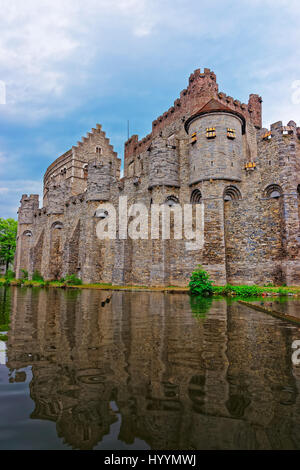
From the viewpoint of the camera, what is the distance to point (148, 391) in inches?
107

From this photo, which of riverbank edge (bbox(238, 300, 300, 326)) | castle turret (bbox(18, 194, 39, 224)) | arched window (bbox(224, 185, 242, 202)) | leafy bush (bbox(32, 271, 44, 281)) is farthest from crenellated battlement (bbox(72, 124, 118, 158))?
riverbank edge (bbox(238, 300, 300, 326))

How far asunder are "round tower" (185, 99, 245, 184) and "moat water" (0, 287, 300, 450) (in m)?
→ 16.6

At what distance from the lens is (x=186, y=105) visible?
3011 cm

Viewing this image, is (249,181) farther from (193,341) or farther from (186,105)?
(193,341)

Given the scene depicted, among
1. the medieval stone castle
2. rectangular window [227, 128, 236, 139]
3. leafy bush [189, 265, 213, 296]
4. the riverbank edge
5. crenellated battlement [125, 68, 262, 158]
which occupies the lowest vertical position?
the riverbank edge

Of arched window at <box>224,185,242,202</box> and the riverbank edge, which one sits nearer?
the riverbank edge

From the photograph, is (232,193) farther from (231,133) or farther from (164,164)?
(164,164)

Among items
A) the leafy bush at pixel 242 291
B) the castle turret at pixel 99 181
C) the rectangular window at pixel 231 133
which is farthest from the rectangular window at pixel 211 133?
the castle turret at pixel 99 181

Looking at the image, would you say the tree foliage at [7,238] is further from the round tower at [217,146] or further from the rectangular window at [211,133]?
the rectangular window at [211,133]

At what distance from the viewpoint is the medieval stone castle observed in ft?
60.8

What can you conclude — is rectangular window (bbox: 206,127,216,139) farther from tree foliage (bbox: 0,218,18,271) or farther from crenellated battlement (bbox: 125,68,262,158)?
tree foliage (bbox: 0,218,18,271)

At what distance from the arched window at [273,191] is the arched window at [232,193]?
1.86m

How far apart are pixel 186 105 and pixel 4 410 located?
1263 inches

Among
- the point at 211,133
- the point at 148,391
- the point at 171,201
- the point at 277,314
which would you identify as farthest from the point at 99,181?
the point at 148,391
